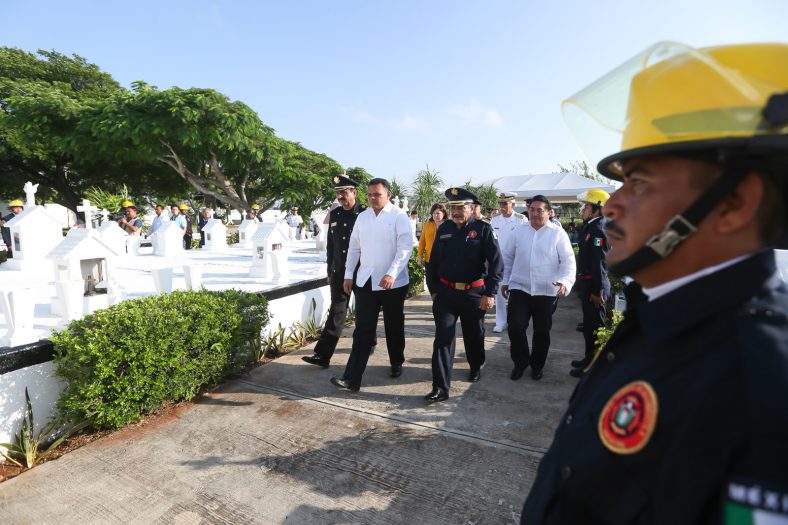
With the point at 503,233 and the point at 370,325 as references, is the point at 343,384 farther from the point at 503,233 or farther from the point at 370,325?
the point at 503,233

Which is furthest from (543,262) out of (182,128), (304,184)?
(304,184)

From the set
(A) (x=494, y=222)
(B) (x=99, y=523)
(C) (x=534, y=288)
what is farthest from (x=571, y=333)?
(B) (x=99, y=523)

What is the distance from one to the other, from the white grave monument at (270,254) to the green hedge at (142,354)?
4336mm

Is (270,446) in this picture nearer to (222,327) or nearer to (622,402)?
(222,327)

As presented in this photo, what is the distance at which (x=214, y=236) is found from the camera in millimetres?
15898

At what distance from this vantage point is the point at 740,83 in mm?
797

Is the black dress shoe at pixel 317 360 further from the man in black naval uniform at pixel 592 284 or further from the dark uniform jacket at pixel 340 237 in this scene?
the man in black naval uniform at pixel 592 284

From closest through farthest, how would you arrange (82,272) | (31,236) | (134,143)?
(82,272)
(31,236)
(134,143)

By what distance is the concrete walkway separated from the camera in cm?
252

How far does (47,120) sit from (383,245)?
Result: 2396 centimetres

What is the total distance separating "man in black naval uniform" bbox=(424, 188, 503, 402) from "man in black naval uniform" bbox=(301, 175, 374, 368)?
123 cm

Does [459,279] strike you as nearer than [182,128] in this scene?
Yes

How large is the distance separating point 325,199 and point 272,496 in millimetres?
26000

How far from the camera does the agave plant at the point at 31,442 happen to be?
118 inches
